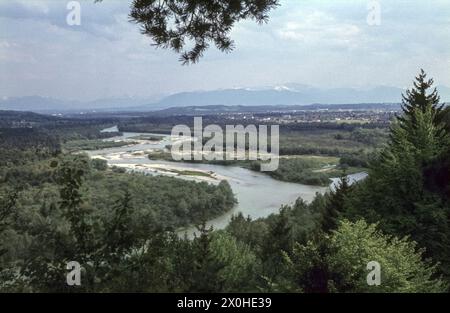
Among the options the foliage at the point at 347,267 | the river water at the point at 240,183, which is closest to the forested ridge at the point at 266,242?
the foliage at the point at 347,267

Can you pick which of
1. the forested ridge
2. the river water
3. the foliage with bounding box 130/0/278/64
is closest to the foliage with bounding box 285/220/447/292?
the forested ridge

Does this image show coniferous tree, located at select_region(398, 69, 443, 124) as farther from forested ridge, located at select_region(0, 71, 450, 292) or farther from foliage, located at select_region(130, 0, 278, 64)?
foliage, located at select_region(130, 0, 278, 64)

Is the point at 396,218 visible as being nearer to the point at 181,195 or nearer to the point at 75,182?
the point at 75,182

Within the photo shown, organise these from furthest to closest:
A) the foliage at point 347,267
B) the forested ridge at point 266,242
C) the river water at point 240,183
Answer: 1. the river water at point 240,183
2. the foliage at point 347,267
3. the forested ridge at point 266,242

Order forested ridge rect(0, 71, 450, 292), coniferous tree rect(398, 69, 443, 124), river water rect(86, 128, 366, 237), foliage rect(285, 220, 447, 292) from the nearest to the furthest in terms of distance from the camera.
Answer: forested ridge rect(0, 71, 450, 292) → foliage rect(285, 220, 447, 292) → coniferous tree rect(398, 69, 443, 124) → river water rect(86, 128, 366, 237)

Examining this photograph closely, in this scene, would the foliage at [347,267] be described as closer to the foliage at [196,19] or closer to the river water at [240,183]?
the foliage at [196,19]

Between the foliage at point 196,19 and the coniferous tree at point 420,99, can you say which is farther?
the coniferous tree at point 420,99

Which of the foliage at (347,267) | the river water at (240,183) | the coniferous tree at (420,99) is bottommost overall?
the river water at (240,183)
